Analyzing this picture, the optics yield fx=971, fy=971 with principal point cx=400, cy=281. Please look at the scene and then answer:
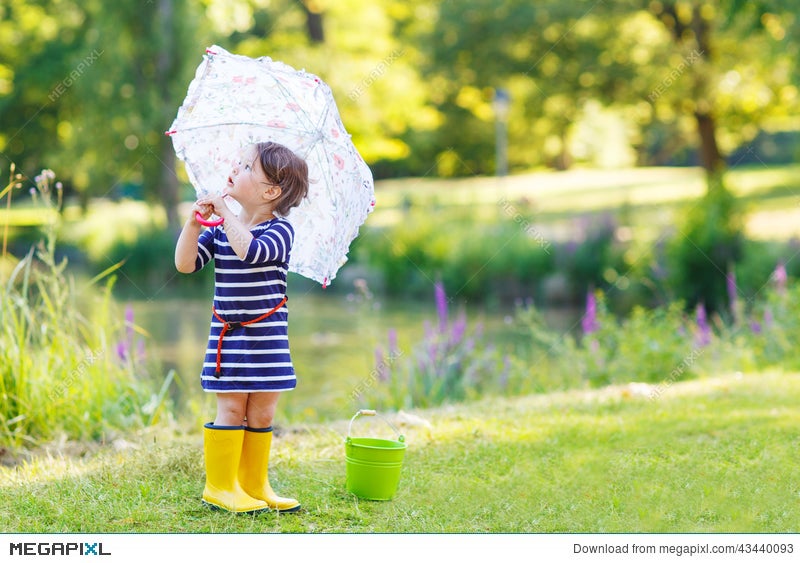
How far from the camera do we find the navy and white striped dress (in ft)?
11.5

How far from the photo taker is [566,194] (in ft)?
89.5

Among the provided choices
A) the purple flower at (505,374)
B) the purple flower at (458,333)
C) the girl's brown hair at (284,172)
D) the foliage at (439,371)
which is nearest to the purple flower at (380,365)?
the foliage at (439,371)

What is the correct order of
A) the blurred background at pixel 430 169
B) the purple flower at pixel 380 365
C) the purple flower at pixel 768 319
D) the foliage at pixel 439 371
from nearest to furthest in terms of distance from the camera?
the purple flower at pixel 380 365
the foliage at pixel 439 371
the purple flower at pixel 768 319
the blurred background at pixel 430 169

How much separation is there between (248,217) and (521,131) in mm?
30353

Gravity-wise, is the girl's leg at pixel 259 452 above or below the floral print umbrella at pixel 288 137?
below

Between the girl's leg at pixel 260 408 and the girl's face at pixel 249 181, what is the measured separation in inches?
28.4

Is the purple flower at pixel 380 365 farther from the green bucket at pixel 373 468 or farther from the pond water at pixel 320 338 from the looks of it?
the green bucket at pixel 373 468

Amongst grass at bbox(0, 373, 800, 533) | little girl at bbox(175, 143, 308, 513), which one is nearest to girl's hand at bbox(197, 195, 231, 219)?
little girl at bbox(175, 143, 308, 513)

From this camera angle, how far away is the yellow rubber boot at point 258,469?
3648 millimetres

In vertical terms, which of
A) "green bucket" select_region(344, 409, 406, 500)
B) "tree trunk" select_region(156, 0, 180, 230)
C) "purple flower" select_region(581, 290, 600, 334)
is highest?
"tree trunk" select_region(156, 0, 180, 230)

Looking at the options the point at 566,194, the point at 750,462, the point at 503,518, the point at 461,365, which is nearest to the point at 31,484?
the point at 503,518
